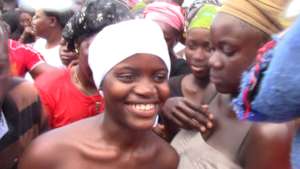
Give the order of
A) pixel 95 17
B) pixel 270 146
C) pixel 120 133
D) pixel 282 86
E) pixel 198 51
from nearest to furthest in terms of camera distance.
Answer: pixel 282 86, pixel 270 146, pixel 120 133, pixel 95 17, pixel 198 51

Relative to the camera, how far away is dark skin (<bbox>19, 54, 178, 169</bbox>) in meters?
2.07

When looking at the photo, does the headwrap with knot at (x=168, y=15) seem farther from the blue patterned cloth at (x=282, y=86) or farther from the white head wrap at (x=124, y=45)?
the blue patterned cloth at (x=282, y=86)

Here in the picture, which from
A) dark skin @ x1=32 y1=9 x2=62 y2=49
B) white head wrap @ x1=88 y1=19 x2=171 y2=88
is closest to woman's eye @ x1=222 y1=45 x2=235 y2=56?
white head wrap @ x1=88 y1=19 x2=171 y2=88

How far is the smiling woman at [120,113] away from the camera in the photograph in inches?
81.5

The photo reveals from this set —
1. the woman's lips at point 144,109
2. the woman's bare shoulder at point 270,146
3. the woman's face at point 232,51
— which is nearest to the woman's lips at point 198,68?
the woman's face at point 232,51

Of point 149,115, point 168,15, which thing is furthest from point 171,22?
point 149,115

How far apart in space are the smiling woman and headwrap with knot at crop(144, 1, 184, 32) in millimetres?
1756

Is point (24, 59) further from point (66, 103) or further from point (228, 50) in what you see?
point (228, 50)

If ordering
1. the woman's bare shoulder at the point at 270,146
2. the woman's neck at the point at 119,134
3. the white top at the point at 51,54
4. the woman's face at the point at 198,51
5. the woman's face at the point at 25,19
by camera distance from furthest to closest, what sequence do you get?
the woman's face at the point at 25,19, the white top at the point at 51,54, the woman's face at the point at 198,51, the woman's neck at the point at 119,134, the woman's bare shoulder at the point at 270,146

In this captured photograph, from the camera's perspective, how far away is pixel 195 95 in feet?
9.34

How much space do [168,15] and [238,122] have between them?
1.92 m

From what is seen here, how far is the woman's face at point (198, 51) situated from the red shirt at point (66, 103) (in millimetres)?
571

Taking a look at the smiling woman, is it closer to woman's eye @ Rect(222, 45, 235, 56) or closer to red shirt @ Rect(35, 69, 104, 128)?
woman's eye @ Rect(222, 45, 235, 56)

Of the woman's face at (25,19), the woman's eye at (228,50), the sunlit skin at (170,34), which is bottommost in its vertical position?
the woman's face at (25,19)
